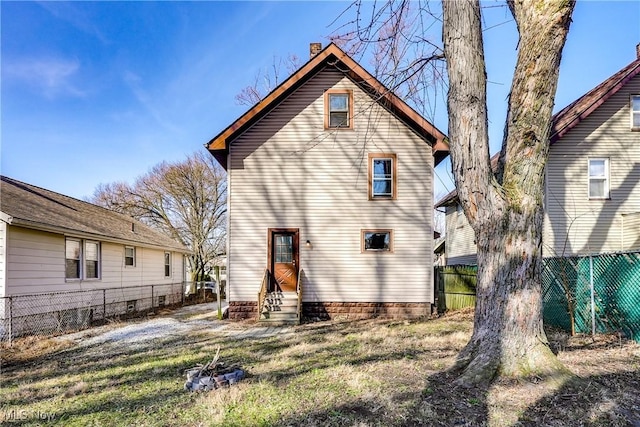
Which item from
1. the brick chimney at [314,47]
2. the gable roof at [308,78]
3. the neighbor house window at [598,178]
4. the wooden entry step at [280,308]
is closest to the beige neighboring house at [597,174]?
the neighbor house window at [598,178]

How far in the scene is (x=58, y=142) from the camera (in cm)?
1828

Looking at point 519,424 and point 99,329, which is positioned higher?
point 519,424

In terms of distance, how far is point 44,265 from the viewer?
930 centimetres

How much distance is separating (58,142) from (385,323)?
18.8 metres

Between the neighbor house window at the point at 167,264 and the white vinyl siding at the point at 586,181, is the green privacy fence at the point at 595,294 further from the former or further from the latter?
the neighbor house window at the point at 167,264

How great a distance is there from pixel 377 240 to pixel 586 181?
24.6ft

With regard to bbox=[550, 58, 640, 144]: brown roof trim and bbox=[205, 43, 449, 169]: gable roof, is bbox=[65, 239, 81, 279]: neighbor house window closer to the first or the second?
bbox=[205, 43, 449, 169]: gable roof

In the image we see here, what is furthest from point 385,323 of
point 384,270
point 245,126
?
point 245,126

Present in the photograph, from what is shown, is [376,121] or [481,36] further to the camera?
[376,121]

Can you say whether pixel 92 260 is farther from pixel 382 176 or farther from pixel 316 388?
pixel 316 388

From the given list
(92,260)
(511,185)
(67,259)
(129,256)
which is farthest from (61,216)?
(511,185)

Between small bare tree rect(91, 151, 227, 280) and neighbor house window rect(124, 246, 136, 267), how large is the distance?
8.81 meters

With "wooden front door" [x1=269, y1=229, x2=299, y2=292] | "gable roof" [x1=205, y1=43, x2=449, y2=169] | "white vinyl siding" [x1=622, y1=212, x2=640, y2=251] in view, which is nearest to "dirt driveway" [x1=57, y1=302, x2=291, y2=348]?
"wooden front door" [x1=269, y1=229, x2=299, y2=292]

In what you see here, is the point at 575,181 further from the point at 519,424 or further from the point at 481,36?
the point at 519,424
